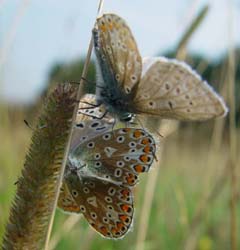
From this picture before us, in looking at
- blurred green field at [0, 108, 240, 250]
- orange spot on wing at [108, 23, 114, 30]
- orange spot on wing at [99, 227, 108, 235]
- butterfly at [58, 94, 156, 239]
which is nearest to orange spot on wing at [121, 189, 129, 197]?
butterfly at [58, 94, 156, 239]

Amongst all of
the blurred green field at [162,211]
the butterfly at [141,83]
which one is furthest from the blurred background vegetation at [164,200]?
the butterfly at [141,83]

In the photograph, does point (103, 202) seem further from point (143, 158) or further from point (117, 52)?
point (117, 52)

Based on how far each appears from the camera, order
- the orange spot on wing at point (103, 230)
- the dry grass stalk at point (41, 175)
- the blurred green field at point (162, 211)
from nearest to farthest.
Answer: the dry grass stalk at point (41, 175) → the orange spot on wing at point (103, 230) → the blurred green field at point (162, 211)

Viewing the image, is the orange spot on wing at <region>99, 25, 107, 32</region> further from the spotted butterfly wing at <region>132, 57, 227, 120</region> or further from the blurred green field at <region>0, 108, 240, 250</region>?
the blurred green field at <region>0, 108, 240, 250</region>

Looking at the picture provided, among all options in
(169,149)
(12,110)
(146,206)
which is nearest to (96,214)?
(146,206)

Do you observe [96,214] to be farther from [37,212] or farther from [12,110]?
[12,110]

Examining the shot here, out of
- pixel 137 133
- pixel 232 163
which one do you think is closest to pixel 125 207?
pixel 137 133

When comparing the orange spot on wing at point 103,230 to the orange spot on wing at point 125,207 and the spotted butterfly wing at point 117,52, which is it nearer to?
the orange spot on wing at point 125,207
